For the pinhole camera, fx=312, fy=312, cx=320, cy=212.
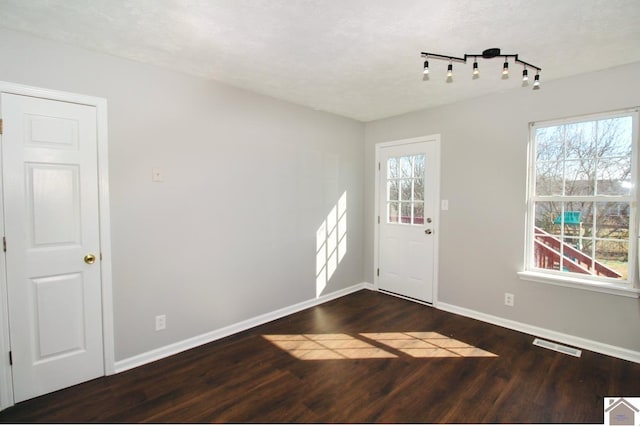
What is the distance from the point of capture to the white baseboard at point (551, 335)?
8.73 ft

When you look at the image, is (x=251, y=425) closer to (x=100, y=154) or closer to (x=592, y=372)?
(x=100, y=154)

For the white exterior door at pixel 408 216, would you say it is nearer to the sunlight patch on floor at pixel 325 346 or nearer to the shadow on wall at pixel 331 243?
the shadow on wall at pixel 331 243

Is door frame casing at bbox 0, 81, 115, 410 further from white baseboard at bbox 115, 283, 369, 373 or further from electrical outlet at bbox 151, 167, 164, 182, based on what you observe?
electrical outlet at bbox 151, 167, 164, 182

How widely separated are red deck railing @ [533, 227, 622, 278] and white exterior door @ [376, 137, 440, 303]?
3.51 feet

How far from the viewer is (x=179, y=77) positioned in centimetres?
276

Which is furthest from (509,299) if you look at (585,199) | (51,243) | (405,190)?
(51,243)

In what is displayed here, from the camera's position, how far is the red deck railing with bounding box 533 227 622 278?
287cm

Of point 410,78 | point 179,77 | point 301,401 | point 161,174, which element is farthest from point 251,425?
point 410,78

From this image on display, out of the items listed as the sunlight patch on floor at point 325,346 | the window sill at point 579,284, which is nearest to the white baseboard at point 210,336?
the sunlight patch on floor at point 325,346

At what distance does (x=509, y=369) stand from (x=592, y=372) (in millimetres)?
620

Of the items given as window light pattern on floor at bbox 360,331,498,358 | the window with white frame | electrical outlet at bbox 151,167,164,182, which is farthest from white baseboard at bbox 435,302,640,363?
electrical outlet at bbox 151,167,164,182

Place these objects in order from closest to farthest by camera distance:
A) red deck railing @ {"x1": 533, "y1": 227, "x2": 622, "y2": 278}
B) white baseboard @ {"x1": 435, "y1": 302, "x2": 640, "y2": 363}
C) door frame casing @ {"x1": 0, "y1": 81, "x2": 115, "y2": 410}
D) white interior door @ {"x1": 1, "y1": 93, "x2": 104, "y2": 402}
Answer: white interior door @ {"x1": 1, "y1": 93, "x2": 104, "y2": 402} < door frame casing @ {"x1": 0, "y1": 81, "x2": 115, "y2": 410} < white baseboard @ {"x1": 435, "y1": 302, "x2": 640, "y2": 363} < red deck railing @ {"x1": 533, "y1": 227, "x2": 622, "y2": 278}

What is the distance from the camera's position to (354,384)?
2320 millimetres

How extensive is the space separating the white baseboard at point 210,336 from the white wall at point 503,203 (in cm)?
171
